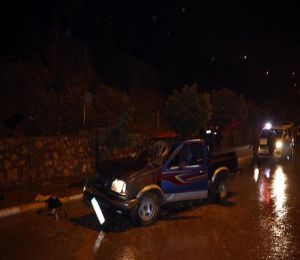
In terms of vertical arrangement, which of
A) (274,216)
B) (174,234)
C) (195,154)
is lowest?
(174,234)

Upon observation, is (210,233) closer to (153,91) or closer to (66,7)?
(66,7)

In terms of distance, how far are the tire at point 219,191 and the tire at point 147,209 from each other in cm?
244

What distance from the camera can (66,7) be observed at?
58.0 ft

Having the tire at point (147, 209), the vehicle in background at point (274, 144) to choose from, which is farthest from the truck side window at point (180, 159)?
the vehicle in background at point (274, 144)

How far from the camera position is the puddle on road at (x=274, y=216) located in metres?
7.02

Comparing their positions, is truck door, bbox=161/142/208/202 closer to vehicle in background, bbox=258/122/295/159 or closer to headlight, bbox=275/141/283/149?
vehicle in background, bbox=258/122/295/159

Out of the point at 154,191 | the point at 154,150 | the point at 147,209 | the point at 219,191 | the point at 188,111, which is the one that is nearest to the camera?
the point at 147,209

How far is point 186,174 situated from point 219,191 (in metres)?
→ 1.84

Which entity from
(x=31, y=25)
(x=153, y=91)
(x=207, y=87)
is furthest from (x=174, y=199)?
(x=207, y=87)

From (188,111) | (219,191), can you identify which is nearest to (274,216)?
(219,191)

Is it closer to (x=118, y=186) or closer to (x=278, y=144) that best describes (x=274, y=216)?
(x=118, y=186)

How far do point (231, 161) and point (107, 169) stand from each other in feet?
13.5

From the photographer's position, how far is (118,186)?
8383 mm

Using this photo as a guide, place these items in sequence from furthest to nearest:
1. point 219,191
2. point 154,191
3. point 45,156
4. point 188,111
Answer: point 188,111
point 45,156
point 219,191
point 154,191
